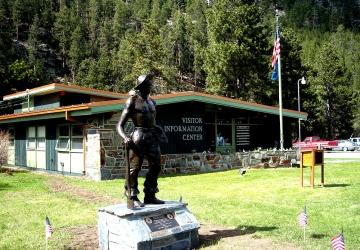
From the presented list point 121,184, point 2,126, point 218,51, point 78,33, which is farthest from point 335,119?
point 78,33

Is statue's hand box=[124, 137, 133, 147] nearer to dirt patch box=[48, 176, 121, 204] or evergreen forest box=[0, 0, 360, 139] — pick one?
dirt patch box=[48, 176, 121, 204]

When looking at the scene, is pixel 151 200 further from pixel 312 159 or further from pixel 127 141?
pixel 312 159

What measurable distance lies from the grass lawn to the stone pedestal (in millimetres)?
929

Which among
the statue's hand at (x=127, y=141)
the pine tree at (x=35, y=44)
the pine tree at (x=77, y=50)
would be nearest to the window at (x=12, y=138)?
the statue's hand at (x=127, y=141)

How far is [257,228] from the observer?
801 cm

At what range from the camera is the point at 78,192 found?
13.7 m

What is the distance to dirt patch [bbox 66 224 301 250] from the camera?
6.89 m

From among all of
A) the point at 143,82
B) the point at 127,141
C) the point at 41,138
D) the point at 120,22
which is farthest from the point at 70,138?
the point at 120,22

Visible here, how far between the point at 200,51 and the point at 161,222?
34.7m

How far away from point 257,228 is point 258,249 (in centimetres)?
132

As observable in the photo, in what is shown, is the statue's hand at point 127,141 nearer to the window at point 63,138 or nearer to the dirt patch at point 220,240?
the dirt patch at point 220,240

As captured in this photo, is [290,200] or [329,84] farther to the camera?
[329,84]

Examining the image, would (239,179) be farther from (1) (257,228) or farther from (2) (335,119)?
(2) (335,119)

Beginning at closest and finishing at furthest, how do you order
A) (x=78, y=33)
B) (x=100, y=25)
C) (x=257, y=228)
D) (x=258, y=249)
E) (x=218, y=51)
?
(x=258, y=249) < (x=257, y=228) < (x=218, y=51) < (x=78, y=33) < (x=100, y=25)
